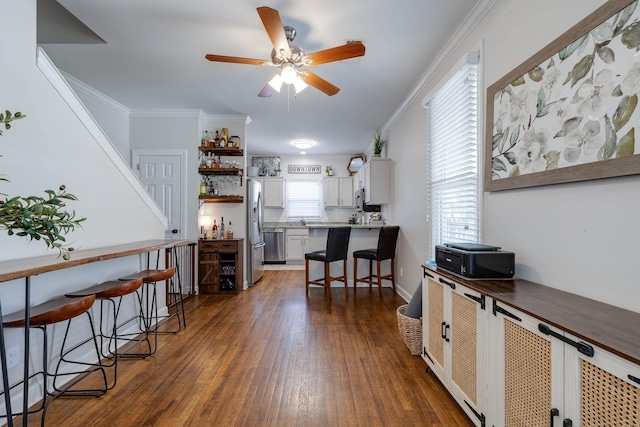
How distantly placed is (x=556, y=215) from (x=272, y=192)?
6.11 metres

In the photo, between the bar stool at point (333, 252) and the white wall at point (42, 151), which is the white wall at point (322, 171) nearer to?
the bar stool at point (333, 252)

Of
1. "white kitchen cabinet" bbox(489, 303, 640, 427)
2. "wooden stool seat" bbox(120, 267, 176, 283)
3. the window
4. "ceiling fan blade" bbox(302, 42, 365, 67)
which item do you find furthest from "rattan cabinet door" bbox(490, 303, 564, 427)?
"wooden stool seat" bbox(120, 267, 176, 283)

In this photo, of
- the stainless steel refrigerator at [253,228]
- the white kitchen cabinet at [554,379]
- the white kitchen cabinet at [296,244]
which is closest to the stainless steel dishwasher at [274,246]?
the white kitchen cabinet at [296,244]

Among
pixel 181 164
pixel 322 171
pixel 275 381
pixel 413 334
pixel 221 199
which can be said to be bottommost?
pixel 275 381

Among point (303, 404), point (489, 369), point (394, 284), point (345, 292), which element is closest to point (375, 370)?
point (303, 404)

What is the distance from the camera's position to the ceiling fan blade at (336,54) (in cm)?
208

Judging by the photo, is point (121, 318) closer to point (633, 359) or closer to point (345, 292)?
point (345, 292)

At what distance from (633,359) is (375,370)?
1.67 metres

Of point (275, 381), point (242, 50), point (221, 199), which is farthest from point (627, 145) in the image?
point (221, 199)

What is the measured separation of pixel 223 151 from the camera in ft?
14.7

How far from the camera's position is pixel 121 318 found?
2.65 m

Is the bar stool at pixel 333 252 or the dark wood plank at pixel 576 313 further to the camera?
the bar stool at pixel 333 252

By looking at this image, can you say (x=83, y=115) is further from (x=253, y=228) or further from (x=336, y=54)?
(x=253, y=228)

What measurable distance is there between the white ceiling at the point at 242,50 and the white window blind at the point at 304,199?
2903 mm
